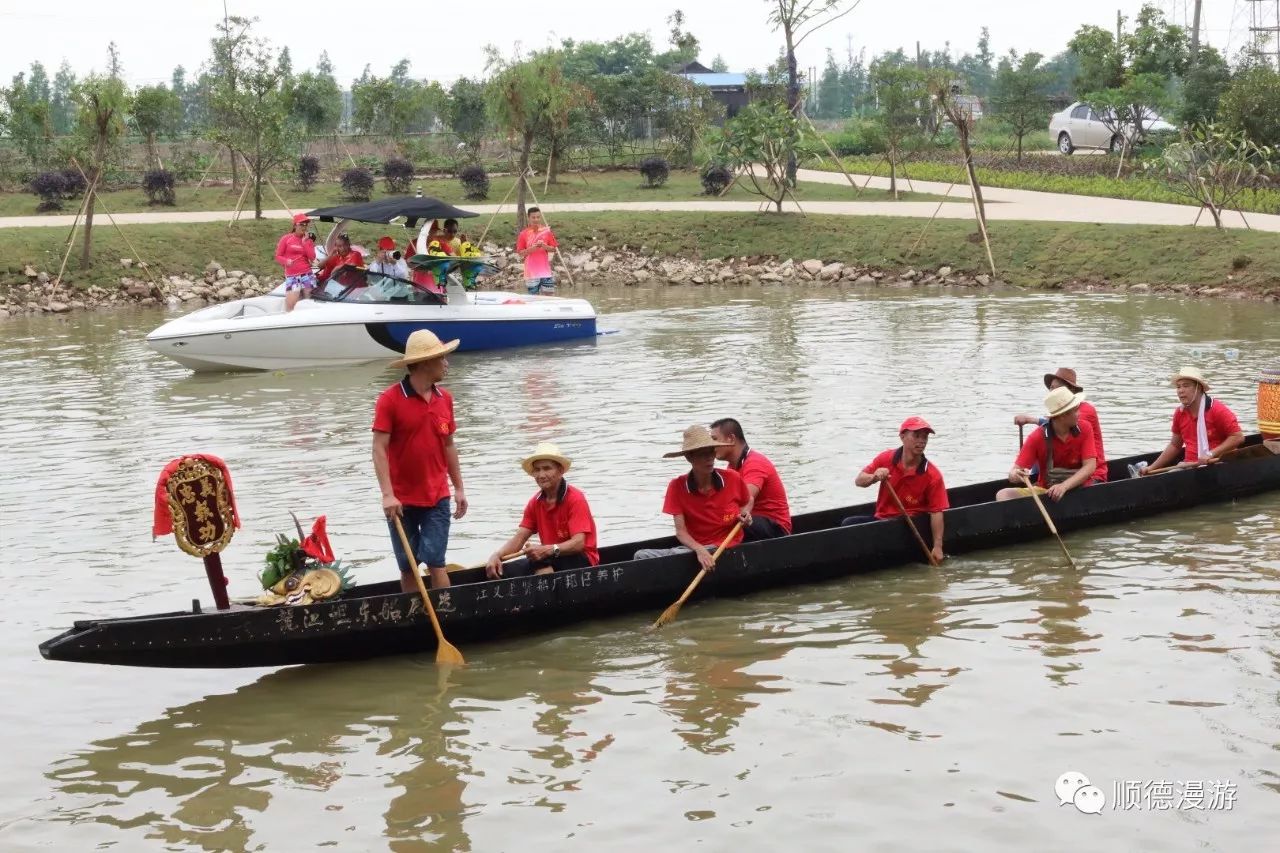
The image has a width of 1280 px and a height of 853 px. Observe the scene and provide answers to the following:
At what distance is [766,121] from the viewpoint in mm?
34938

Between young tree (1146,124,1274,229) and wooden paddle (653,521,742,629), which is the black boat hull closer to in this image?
wooden paddle (653,521,742,629)

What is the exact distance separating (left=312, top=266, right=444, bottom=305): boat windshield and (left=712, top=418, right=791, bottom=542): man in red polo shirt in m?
12.1

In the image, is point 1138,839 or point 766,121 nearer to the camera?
point 1138,839

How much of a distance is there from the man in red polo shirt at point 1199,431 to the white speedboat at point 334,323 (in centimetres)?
1198

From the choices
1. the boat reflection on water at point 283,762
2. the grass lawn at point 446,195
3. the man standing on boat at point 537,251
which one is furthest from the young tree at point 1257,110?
the boat reflection on water at point 283,762

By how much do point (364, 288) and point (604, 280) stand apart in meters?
12.5

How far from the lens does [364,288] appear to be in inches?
851

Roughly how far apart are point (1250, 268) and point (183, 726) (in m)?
23.3

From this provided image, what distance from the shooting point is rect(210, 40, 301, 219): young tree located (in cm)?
3362

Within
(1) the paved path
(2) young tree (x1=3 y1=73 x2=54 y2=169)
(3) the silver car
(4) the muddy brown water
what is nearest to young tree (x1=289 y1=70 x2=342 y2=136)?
(1) the paved path

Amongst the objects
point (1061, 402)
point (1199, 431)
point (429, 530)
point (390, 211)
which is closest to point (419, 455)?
point (429, 530)

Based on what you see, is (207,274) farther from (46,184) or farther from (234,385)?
(234,385)

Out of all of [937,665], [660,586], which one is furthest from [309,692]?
[937,665]

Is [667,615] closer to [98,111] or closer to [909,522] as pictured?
[909,522]
